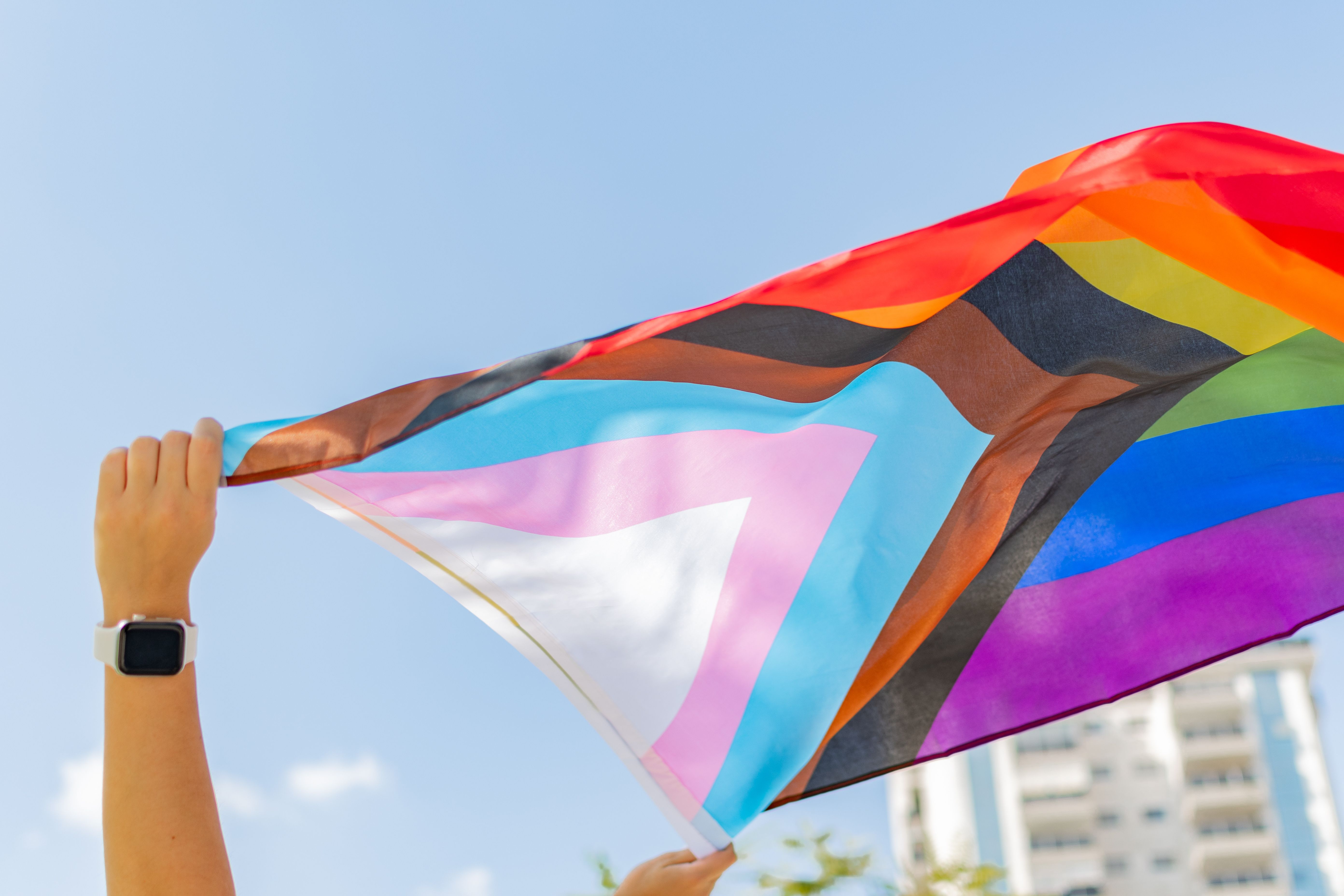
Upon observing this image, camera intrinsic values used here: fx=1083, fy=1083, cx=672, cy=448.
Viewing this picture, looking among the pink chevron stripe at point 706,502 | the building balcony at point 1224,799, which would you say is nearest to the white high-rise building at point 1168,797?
the building balcony at point 1224,799

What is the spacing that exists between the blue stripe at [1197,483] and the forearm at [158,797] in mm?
2584

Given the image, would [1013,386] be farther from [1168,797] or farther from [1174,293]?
[1168,797]

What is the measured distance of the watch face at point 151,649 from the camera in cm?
183

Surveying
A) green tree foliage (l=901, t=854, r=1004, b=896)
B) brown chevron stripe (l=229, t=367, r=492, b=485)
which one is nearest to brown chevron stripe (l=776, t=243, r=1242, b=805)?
brown chevron stripe (l=229, t=367, r=492, b=485)

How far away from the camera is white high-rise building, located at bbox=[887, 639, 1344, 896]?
207 ft

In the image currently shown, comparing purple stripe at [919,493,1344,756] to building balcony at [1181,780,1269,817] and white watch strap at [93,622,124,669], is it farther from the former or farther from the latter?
building balcony at [1181,780,1269,817]

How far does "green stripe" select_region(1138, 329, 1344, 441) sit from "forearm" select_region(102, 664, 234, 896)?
3007 mm

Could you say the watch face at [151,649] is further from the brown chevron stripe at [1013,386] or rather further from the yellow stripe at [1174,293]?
the yellow stripe at [1174,293]

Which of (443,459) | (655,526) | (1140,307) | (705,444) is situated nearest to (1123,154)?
(1140,307)

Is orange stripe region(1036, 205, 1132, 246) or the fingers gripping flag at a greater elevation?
orange stripe region(1036, 205, 1132, 246)

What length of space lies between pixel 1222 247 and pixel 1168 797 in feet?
236

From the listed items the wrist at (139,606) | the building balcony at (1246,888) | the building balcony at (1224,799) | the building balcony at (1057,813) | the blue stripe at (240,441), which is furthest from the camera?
the building balcony at (1057,813)

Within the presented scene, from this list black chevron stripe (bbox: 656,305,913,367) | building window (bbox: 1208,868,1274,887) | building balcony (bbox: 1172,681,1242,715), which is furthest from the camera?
building balcony (bbox: 1172,681,1242,715)

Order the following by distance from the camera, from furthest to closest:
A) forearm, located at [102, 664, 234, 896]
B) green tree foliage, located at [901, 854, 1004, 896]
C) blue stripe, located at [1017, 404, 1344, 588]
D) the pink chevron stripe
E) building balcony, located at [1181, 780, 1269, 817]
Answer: building balcony, located at [1181, 780, 1269, 817], green tree foliage, located at [901, 854, 1004, 896], blue stripe, located at [1017, 404, 1344, 588], the pink chevron stripe, forearm, located at [102, 664, 234, 896]
